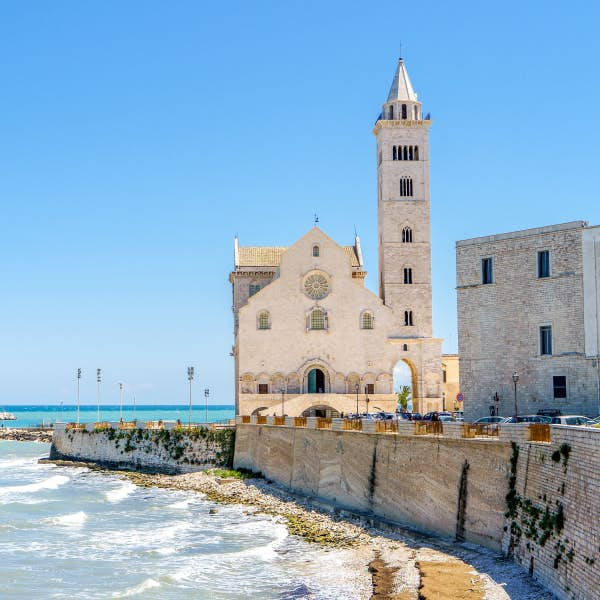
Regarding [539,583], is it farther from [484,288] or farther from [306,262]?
[306,262]

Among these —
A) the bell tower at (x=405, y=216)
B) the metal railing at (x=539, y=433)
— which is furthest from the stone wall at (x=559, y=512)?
the bell tower at (x=405, y=216)

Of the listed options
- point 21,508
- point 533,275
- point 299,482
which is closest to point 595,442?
point 533,275

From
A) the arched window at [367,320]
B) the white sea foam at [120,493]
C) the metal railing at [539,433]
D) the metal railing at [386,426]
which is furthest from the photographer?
the arched window at [367,320]

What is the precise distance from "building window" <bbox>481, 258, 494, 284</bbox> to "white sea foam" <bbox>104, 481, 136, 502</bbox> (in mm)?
21630

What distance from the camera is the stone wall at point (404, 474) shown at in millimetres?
28656

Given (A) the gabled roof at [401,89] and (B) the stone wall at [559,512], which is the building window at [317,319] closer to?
(A) the gabled roof at [401,89]

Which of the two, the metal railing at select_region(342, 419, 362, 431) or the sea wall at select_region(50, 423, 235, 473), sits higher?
the metal railing at select_region(342, 419, 362, 431)

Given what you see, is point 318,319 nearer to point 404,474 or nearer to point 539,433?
point 404,474

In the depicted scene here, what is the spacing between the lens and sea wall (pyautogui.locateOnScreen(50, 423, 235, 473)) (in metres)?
55.1

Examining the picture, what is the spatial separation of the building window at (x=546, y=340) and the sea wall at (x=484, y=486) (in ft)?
29.9

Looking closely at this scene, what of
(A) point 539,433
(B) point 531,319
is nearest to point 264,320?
(B) point 531,319

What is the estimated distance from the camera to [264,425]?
50.5 meters

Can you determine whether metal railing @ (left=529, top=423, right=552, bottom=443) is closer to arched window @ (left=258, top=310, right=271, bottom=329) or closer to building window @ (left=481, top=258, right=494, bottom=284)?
building window @ (left=481, top=258, right=494, bottom=284)

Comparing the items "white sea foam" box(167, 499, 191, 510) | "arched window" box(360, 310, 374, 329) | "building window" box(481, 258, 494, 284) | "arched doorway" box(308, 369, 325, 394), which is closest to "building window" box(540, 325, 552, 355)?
→ "building window" box(481, 258, 494, 284)
